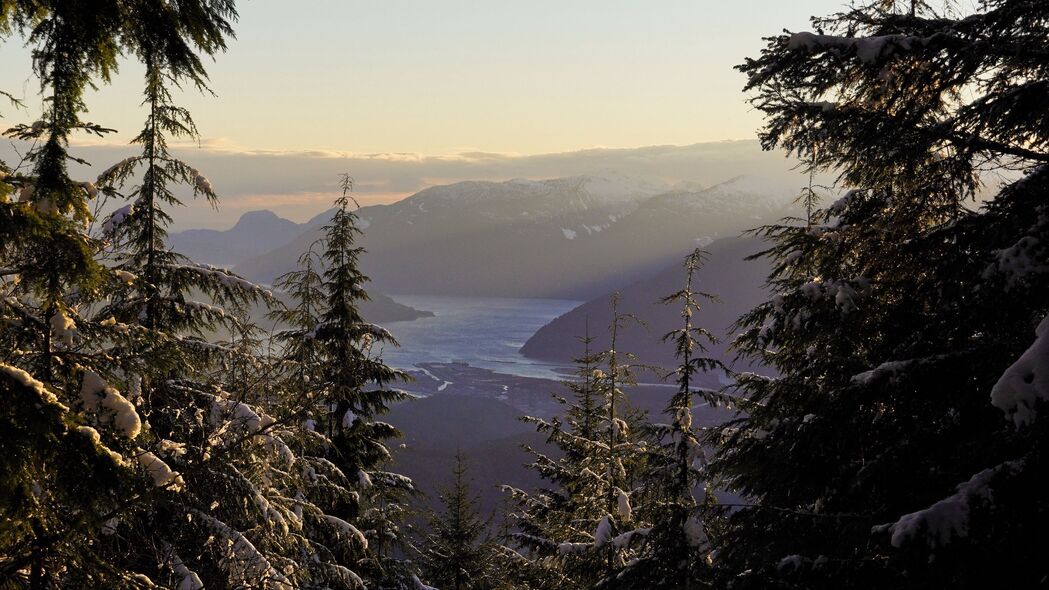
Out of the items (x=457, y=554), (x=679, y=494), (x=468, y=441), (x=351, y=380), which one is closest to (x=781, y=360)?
(x=679, y=494)

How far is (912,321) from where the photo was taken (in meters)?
6.13

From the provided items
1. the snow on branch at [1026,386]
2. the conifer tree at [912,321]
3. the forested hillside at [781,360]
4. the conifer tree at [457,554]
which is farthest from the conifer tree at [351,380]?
the snow on branch at [1026,386]

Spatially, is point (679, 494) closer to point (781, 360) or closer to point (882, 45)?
point (781, 360)

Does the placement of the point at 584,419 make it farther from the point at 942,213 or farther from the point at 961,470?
the point at 961,470

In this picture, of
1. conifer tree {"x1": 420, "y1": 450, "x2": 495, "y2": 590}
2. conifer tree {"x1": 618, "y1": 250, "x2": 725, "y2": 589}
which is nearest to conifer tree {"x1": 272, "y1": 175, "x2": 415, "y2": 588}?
conifer tree {"x1": 618, "y1": 250, "x2": 725, "y2": 589}

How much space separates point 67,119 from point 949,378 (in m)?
6.13

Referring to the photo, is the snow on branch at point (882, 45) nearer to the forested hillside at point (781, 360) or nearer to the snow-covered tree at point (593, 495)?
the forested hillside at point (781, 360)

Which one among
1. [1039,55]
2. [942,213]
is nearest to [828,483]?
[942,213]

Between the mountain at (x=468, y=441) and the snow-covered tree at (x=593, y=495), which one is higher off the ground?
the snow-covered tree at (x=593, y=495)

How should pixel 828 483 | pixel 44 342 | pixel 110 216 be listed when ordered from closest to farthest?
pixel 44 342
pixel 828 483
pixel 110 216

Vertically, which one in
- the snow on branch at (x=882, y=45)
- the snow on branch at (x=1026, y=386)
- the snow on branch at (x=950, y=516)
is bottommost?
the snow on branch at (x=950, y=516)

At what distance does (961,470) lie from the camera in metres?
4.66

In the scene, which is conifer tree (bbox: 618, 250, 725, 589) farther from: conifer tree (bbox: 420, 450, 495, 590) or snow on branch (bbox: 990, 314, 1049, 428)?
conifer tree (bbox: 420, 450, 495, 590)

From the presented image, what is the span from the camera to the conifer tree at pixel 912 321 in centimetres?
415
